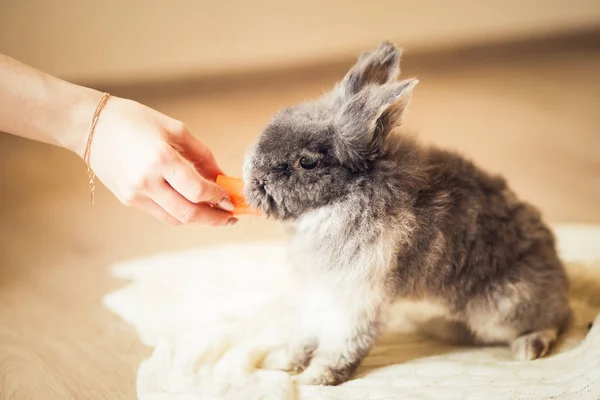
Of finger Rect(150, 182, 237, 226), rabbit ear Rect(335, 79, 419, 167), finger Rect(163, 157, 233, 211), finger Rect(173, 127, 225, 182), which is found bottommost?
finger Rect(150, 182, 237, 226)

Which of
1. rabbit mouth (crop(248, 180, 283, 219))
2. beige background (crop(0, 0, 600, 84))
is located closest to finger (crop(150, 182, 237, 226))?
rabbit mouth (crop(248, 180, 283, 219))

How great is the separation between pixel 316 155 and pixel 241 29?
2017mm

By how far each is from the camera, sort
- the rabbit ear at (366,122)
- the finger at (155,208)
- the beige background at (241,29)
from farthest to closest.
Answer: the beige background at (241,29) → the finger at (155,208) → the rabbit ear at (366,122)

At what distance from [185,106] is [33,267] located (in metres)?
1.32

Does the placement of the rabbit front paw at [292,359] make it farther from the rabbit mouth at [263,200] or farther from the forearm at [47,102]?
the forearm at [47,102]

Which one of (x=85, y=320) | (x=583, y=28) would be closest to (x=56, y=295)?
(x=85, y=320)

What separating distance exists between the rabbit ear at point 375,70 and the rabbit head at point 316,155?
98 millimetres

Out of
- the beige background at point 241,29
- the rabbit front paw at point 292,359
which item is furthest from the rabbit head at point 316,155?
the beige background at point 241,29

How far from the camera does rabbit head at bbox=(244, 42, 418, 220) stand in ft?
4.52

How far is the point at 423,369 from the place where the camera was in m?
1.54

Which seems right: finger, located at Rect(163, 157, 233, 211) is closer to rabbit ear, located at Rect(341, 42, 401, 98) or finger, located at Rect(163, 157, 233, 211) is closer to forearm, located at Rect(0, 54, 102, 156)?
forearm, located at Rect(0, 54, 102, 156)

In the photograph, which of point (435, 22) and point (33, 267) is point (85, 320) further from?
point (435, 22)

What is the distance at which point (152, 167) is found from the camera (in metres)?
1.39

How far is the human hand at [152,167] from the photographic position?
4.57 feet
